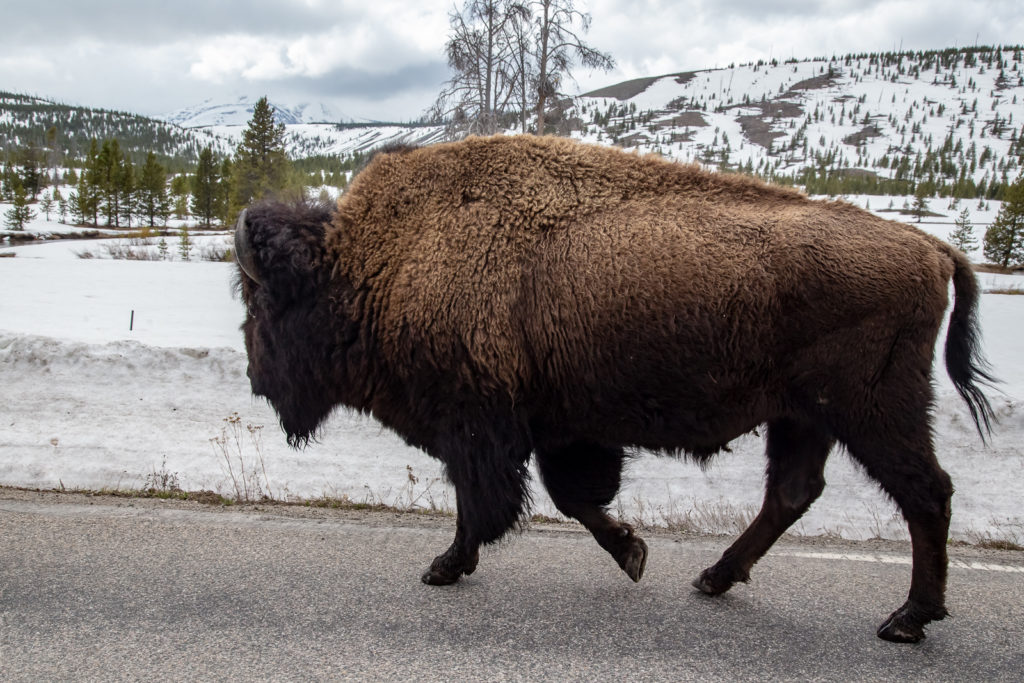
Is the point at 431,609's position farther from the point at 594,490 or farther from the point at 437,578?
the point at 594,490

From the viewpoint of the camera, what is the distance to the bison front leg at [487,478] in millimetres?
3092

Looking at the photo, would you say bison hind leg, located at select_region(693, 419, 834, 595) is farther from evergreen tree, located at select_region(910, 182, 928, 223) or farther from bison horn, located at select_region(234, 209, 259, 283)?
evergreen tree, located at select_region(910, 182, 928, 223)

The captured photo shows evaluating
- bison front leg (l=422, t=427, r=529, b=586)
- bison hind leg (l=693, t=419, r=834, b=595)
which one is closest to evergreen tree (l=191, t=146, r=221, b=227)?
bison front leg (l=422, t=427, r=529, b=586)

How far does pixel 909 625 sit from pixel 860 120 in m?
172

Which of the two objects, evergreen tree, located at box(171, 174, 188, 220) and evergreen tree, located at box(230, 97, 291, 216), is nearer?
evergreen tree, located at box(230, 97, 291, 216)

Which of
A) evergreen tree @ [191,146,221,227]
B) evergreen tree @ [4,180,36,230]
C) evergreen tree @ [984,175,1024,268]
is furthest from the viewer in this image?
evergreen tree @ [191,146,221,227]

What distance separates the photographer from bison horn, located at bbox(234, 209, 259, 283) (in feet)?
10.8

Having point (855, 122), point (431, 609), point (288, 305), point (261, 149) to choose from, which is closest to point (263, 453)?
point (288, 305)

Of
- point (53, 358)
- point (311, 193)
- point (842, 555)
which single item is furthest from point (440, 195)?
point (53, 358)

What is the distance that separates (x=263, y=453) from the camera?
5574mm

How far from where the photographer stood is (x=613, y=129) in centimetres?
13512

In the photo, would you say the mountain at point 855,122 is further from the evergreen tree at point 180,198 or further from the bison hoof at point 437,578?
the bison hoof at point 437,578

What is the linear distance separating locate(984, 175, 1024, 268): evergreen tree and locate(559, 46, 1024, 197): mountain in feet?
167

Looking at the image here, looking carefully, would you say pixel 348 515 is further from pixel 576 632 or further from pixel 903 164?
pixel 903 164
